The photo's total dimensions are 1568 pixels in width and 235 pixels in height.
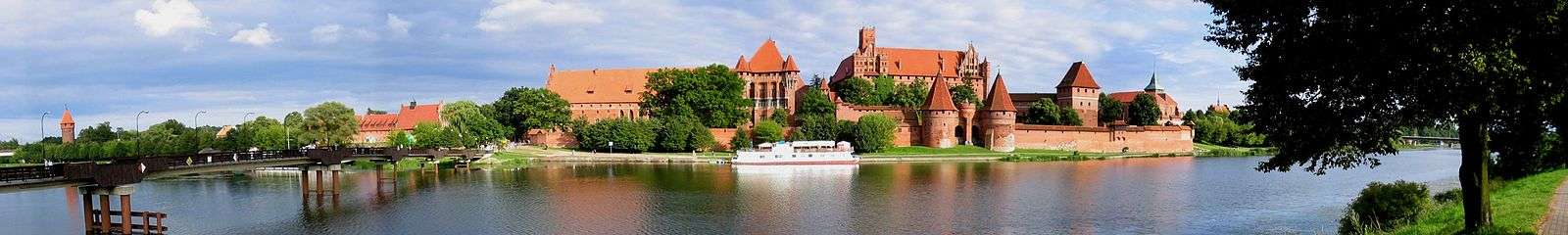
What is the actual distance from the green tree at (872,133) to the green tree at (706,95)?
34.0 feet

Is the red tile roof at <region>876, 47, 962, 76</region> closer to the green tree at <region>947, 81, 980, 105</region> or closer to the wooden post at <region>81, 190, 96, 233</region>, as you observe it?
the green tree at <region>947, 81, 980, 105</region>

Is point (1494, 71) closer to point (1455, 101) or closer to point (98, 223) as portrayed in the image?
point (1455, 101)

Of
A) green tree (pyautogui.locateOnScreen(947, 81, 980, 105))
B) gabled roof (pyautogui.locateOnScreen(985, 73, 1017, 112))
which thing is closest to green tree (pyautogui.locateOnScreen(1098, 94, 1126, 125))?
green tree (pyautogui.locateOnScreen(947, 81, 980, 105))

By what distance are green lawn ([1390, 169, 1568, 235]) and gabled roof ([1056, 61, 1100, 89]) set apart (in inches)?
2227

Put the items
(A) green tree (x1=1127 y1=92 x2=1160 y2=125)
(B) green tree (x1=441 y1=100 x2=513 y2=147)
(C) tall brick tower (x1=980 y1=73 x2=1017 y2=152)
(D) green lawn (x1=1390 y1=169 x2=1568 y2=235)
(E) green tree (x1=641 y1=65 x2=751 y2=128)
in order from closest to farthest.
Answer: (D) green lawn (x1=1390 y1=169 x2=1568 y2=235), (B) green tree (x1=441 y1=100 x2=513 y2=147), (C) tall brick tower (x1=980 y1=73 x2=1017 y2=152), (E) green tree (x1=641 y1=65 x2=751 y2=128), (A) green tree (x1=1127 y1=92 x2=1160 y2=125)

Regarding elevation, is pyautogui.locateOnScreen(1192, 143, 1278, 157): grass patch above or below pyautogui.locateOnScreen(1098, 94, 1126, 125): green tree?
below

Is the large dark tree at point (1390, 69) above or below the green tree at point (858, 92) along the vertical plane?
below

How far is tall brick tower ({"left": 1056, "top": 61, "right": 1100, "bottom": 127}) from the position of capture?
261 ft

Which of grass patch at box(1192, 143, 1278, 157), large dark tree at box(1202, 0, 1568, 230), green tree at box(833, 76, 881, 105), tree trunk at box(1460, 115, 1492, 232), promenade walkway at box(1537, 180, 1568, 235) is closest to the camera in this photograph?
large dark tree at box(1202, 0, 1568, 230)

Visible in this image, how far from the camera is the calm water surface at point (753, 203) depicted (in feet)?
80.3

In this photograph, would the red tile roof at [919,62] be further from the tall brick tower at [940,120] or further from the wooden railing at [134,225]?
the wooden railing at [134,225]

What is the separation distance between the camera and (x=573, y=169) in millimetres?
50344

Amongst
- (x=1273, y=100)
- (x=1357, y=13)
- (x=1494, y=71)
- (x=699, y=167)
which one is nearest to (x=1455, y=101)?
(x=1494, y=71)

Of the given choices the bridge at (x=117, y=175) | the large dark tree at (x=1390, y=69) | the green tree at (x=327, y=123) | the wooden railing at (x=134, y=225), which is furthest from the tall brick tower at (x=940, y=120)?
the large dark tree at (x=1390, y=69)
